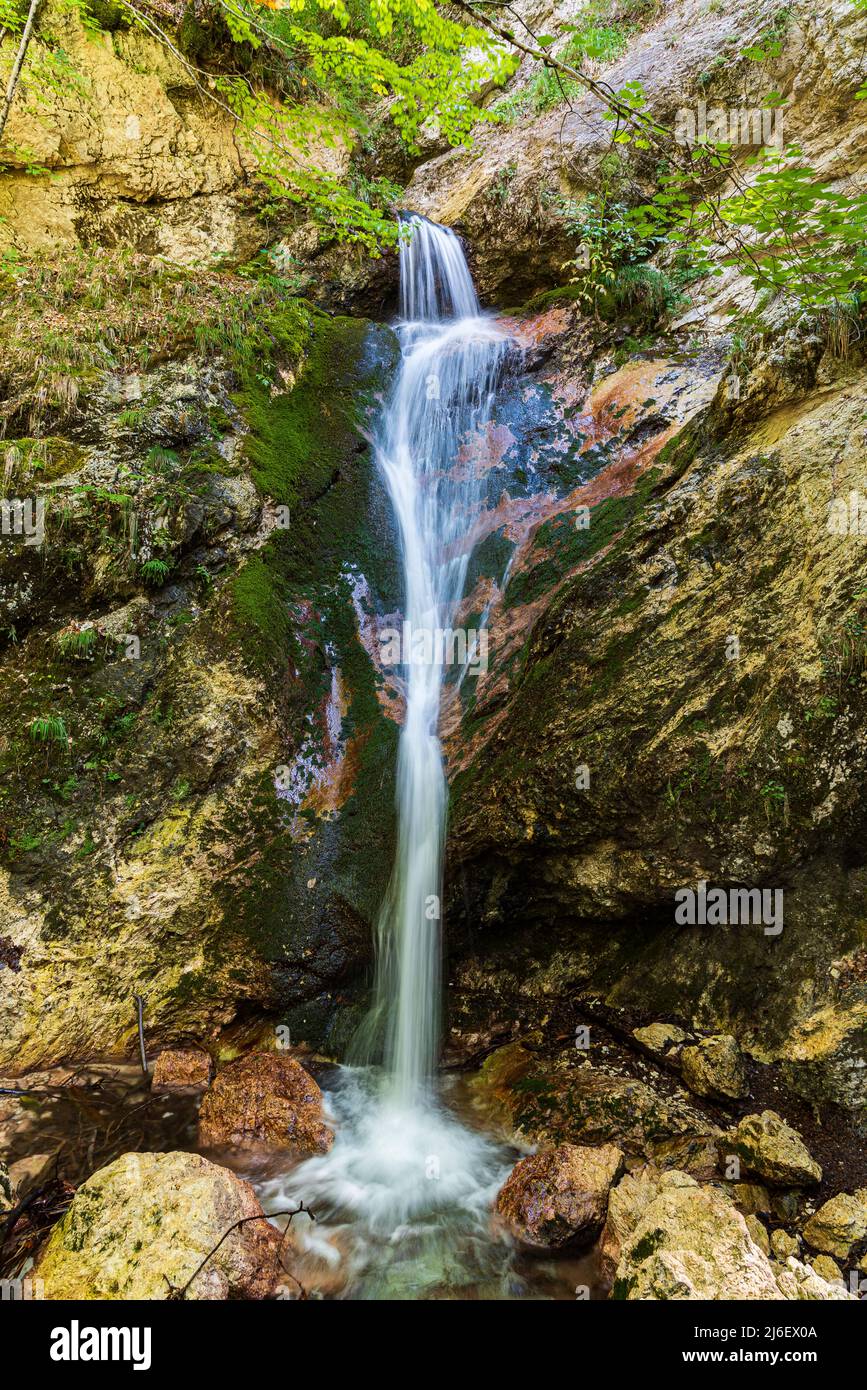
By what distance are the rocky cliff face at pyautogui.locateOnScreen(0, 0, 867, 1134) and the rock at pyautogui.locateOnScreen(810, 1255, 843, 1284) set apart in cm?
80

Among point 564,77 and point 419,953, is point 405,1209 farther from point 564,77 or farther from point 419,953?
point 564,77

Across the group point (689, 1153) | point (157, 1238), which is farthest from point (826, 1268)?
point (157, 1238)

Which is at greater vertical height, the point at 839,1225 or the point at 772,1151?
the point at 772,1151


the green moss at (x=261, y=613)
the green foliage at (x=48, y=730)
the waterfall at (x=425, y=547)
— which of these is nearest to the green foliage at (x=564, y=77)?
the waterfall at (x=425, y=547)

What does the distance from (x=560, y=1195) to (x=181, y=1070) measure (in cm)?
282

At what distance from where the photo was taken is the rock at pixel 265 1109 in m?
4.36

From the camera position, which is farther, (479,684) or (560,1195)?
(479,684)

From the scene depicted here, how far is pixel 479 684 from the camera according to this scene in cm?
622

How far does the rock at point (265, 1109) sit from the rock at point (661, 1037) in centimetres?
233

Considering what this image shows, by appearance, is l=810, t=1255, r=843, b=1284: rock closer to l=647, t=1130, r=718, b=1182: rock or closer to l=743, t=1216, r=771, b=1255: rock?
l=743, t=1216, r=771, b=1255: rock

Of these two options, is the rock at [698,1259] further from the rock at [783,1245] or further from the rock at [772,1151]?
the rock at [772,1151]

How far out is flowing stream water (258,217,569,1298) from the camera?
12.2 feet

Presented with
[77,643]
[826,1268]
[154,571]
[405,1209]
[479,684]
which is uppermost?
[154,571]

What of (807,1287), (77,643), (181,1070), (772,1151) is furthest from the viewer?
(77,643)
